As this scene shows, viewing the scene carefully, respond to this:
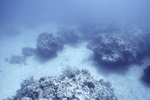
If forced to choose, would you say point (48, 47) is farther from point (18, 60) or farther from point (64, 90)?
point (64, 90)

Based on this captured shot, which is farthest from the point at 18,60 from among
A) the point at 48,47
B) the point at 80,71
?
the point at 80,71

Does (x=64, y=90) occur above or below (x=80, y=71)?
below

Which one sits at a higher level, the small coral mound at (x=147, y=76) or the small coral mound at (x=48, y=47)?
the small coral mound at (x=48, y=47)

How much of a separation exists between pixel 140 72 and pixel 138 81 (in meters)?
1.17

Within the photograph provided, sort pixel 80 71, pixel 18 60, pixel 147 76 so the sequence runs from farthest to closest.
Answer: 1. pixel 18 60
2. pixel 147 76
3. pixel 80 71

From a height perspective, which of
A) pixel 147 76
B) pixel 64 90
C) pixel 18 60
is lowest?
pixel 64 90

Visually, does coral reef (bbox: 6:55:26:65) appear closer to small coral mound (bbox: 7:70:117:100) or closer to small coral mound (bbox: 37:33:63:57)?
small coral mound (bbox: 37:33:63:57)

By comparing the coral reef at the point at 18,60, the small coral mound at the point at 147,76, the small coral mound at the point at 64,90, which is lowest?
the small coral mound at the point at 64,90

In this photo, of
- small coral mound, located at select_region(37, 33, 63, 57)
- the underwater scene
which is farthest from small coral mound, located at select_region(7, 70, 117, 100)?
small coral mound, located at select_region(37, 33, 63, 57)

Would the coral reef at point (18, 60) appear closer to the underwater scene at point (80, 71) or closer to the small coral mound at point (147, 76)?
the underwater scene at point (80, 71)

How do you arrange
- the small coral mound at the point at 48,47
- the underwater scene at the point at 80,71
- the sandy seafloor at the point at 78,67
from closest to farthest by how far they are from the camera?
the underwater scene at the point at 80,71 < the sandy seafloor at the point at 78,67 < the small coral mound at the point at 48,47

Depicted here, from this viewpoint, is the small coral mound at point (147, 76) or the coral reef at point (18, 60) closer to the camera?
the small coral mound at point (147, 76)

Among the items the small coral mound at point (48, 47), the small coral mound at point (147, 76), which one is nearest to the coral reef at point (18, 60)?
the small coral mound at point (48, 47)

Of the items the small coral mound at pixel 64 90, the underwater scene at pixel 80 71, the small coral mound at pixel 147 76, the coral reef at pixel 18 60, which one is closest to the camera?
the small coral mound at pixel 64 90
